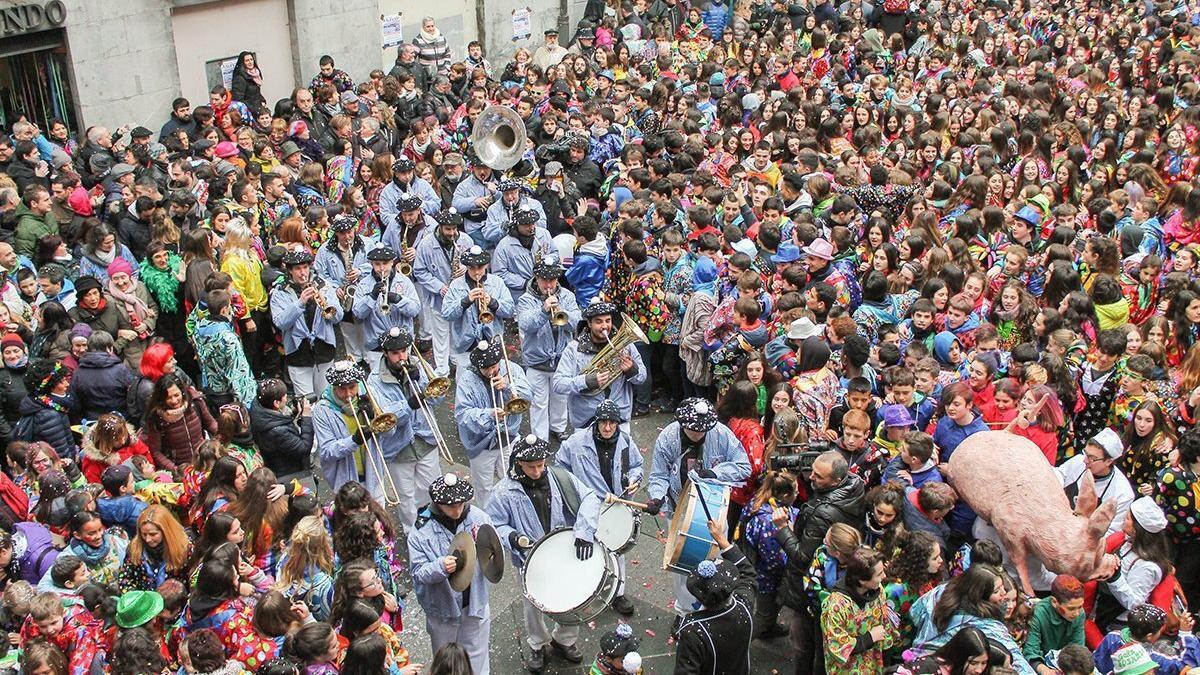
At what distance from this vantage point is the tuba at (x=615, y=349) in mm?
9219

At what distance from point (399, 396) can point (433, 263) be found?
112 inches

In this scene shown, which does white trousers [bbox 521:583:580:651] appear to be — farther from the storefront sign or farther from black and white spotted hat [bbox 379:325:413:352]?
the storefront sign

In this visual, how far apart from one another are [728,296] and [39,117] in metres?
9.83

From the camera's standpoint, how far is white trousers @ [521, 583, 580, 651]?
26.3 feet

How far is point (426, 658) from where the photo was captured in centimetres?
820

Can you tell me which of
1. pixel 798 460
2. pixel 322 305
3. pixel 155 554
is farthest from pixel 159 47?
pixel 798 460

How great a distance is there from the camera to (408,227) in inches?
468

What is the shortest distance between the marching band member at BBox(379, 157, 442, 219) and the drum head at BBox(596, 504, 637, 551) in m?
5.47

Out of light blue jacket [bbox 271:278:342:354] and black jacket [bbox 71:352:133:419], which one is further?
light blue jacket [bbox 271:278:342:354]

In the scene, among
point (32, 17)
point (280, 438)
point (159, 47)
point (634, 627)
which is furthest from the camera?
point (159, 47)

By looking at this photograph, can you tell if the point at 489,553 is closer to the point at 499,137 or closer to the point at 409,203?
the point at 409,203

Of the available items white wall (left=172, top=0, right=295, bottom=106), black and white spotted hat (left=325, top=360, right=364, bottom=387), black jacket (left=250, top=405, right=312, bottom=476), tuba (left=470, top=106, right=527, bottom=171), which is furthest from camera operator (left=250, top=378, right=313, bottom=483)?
white wall (left=172, top=0, right=295, bottom=106)

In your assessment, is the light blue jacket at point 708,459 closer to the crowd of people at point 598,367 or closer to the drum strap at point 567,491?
the crowd of people at point 598,367

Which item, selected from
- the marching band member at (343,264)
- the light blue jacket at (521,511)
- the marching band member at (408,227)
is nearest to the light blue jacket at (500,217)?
the marching band member at (408,227)
